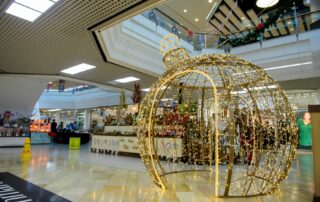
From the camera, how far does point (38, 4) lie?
13.9 ft

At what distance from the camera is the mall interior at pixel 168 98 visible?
3.30 metres

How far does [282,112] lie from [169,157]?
3.90 meters

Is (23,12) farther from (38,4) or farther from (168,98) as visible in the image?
(168,98)

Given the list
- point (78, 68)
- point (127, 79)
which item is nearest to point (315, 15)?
point (127, 79)

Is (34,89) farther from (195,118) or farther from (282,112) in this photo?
(282,112)

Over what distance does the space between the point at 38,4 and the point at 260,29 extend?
7.92 m

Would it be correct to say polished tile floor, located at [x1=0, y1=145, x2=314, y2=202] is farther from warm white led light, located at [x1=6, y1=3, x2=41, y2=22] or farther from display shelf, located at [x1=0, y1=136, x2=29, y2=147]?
display shelf, located at [x1=0, y1=136, x2=29, y2=147]

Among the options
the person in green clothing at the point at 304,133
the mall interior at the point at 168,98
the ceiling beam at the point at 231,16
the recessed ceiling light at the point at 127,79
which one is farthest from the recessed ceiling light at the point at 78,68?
the person in green clothing at the point at 304,133

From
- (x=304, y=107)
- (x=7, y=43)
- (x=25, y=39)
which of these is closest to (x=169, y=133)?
(x=25, y=39)

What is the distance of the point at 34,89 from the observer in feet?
34.3

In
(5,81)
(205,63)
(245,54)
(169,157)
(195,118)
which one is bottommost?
(169,157)

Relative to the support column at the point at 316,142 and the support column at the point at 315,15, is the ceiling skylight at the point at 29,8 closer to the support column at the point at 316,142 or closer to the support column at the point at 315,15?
the support column at the point at 316,142

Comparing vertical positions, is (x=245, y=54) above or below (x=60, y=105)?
above

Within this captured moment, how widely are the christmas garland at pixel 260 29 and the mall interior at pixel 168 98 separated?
0.04 m
